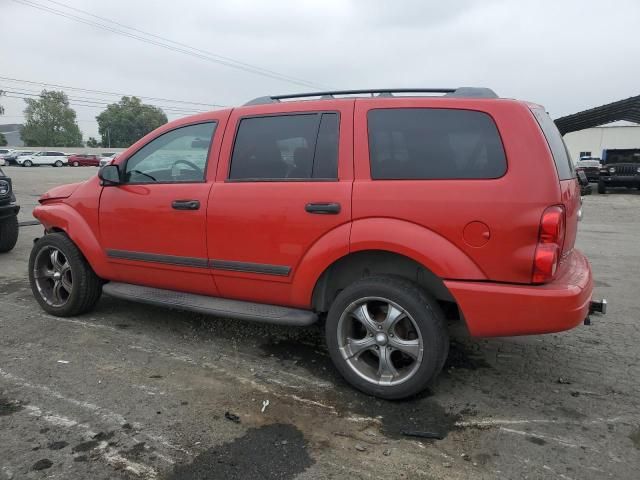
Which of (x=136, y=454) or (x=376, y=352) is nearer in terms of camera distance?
(x=136, y=454)

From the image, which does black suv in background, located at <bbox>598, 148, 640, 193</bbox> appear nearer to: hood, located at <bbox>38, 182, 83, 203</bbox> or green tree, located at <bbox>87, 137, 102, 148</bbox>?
hood, located at <bbox>38, 182, 83, 203</bbox>

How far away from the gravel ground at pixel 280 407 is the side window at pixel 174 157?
1.29 metres

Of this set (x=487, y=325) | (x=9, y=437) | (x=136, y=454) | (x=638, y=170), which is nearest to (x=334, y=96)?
(x=487, y=325)

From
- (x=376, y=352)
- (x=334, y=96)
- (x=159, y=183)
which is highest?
(x=334, y=96)

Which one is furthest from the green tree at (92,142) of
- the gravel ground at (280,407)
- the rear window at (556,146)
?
the rear window at (556,146)

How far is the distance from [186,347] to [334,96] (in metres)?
2.18

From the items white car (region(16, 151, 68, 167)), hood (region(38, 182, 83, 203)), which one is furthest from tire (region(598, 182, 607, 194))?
white car (region(16, 151, 68, 167))

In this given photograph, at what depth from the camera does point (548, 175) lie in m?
2.76

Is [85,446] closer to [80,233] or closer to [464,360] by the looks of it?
[80,233]

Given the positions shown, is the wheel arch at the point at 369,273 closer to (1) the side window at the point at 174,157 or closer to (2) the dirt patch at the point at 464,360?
(2) the dirt patch at the point at 464,360

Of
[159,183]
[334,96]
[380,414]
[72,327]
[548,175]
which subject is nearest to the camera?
[548,175]

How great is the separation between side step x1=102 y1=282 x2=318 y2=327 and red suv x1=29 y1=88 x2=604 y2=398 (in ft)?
0.05

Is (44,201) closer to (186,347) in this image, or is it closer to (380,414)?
(186,347)

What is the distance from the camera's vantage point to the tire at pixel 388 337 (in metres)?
2.98
